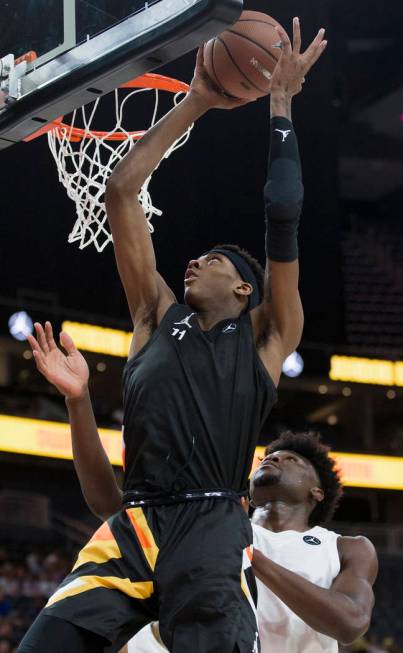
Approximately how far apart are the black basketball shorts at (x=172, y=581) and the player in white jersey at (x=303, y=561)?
56cm

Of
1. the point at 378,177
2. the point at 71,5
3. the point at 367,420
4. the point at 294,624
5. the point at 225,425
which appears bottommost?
the point at 294,624

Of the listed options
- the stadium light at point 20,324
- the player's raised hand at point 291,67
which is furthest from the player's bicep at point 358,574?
the stadium light at point 20,324

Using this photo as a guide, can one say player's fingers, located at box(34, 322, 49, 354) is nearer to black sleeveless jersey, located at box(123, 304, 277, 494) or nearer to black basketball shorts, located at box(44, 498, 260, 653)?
black sleeveless jersey, located at box(123, 304, 277, 494)

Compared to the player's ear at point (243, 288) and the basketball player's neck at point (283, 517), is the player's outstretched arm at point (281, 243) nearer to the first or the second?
the player's ear at point (243, 288)

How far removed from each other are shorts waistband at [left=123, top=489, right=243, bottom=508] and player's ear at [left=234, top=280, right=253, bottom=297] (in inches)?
25.3

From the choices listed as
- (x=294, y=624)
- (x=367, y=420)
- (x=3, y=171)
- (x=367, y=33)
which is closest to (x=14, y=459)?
(x=3, y=171)

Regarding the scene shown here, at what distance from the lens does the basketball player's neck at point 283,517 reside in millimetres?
4160

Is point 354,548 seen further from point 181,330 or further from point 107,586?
point 107,586

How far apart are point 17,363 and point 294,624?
63.3 feet

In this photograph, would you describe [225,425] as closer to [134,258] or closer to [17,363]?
[134,258]

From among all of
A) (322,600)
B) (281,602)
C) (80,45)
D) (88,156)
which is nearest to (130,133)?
(88,156)

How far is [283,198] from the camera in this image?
10.2 feet

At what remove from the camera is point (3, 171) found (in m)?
16.7

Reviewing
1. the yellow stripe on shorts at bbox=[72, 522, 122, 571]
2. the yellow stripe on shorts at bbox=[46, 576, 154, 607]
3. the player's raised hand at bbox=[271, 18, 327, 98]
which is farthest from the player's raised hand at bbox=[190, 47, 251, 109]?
the yellow stripe on shorts at bbox=[46, 576, 154, 607]
